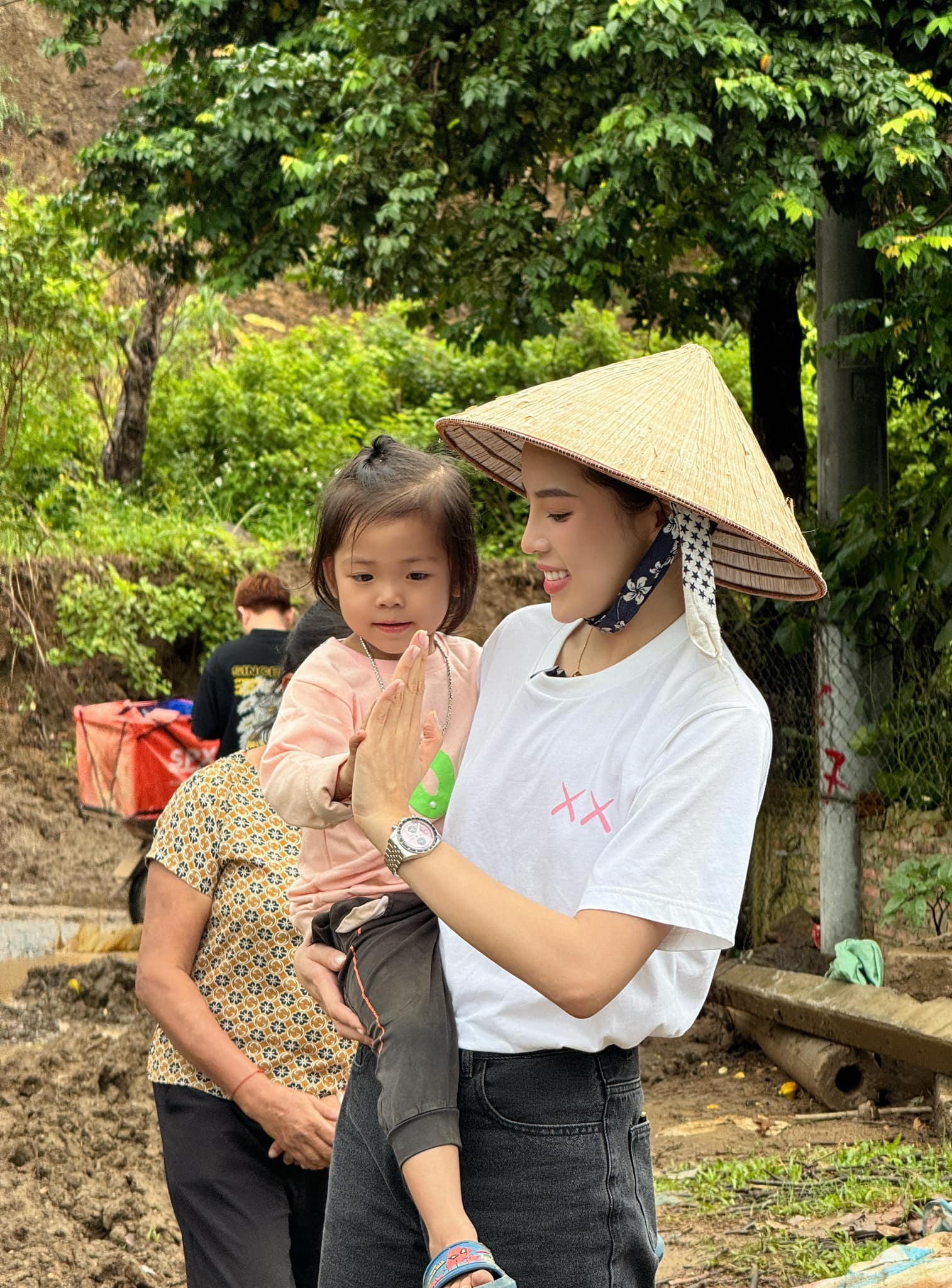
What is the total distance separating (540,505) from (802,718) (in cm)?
545

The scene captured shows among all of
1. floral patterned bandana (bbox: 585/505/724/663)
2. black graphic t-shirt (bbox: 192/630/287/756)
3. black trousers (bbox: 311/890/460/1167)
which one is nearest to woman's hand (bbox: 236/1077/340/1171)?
black trousers (bbox: 311/890/460/1167)

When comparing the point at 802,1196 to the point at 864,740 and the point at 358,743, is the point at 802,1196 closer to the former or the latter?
the point at 864,740

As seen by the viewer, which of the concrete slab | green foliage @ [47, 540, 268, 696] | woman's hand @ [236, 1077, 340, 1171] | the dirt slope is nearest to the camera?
woman's hand @ [236, 1077, 340, 1171]

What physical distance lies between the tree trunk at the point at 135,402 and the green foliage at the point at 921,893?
11.9 m

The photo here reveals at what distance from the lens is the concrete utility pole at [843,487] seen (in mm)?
6488

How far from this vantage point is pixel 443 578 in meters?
2.22

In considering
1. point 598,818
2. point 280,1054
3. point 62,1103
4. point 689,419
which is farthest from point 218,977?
point 62,1103

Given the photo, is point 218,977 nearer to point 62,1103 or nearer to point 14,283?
point 62,1103

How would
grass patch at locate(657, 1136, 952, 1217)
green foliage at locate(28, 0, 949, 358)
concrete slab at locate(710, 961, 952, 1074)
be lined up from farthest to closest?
green foliage at locate(28, 0, 949, 358) → concrete slab at locate(710, 961, 952, 1074) → grass patch at locate(657, 1136, 952, 1217)

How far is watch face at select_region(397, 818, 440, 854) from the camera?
1.61 m

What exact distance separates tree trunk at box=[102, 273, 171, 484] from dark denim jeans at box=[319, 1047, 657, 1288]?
14997 mm

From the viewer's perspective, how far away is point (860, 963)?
6285 millimetres

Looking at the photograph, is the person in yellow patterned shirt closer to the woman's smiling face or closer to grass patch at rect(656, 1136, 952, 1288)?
the woman's smiling face

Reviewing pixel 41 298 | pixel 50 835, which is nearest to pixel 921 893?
pixel 50 835
